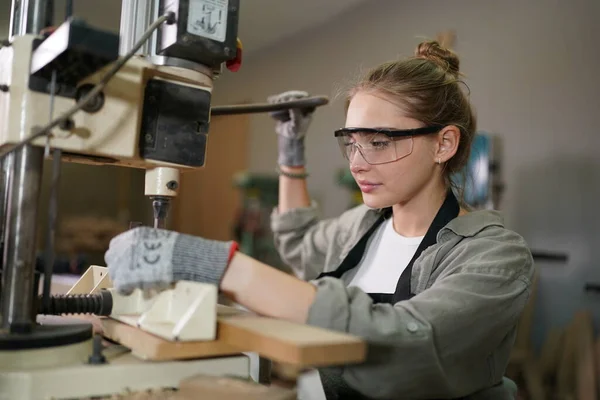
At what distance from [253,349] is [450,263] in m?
0.56

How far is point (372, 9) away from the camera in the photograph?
406 centimetres

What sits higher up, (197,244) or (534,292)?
(197,244)

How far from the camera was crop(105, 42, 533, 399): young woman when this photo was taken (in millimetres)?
837

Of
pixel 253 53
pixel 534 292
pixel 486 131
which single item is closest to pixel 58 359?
pixel 534 292

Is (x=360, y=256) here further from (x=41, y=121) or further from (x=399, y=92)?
(x=41, y=121)

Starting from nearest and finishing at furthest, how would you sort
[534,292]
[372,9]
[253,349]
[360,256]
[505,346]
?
[253,349], [505,346], [360,256], [534,292], [372,9]

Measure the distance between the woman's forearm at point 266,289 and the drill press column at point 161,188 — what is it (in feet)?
0.74

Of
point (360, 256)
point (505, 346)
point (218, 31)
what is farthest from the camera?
point (360, 256)

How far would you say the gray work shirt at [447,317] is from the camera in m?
0.84

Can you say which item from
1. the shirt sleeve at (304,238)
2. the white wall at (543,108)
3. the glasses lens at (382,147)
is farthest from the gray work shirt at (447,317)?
the white wall at (543,108)

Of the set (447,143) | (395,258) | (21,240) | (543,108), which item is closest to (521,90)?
(543,108)

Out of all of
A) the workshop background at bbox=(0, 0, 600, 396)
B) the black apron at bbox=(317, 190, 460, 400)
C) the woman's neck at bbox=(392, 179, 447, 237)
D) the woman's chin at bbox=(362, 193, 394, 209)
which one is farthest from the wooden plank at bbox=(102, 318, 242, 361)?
the workshop background at bbox=(0, 0, 600, 396)

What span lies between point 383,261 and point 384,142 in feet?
1.10

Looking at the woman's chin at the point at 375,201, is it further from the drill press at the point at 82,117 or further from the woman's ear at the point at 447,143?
the drill press at the point at 82,117
